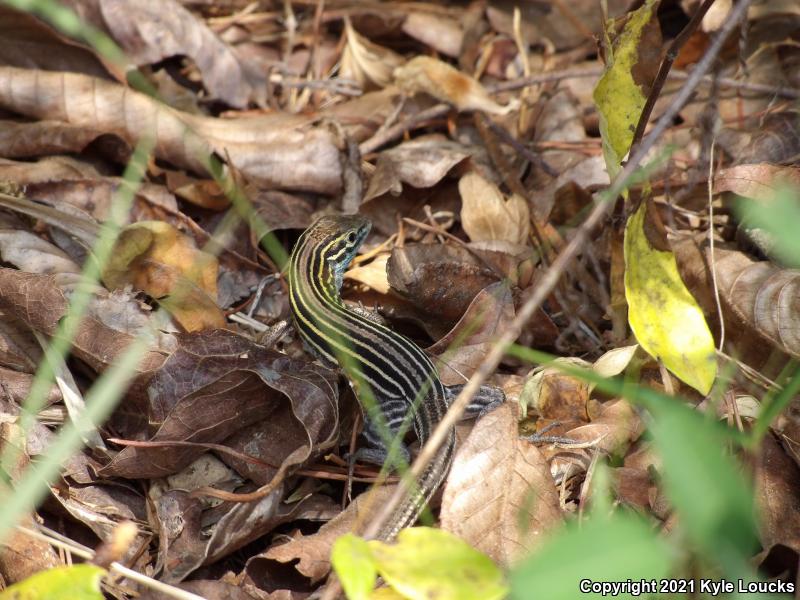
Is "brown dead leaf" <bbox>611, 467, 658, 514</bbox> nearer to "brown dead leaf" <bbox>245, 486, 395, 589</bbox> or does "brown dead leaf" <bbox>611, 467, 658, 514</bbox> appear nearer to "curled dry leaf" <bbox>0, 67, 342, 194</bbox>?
"brown dead leaf" <bbox>245, 486, 395, 589</bbox>

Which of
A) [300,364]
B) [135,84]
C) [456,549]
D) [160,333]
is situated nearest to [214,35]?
[135,84]

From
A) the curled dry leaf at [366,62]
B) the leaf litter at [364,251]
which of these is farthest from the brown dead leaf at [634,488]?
the curled dry leaf at [366,62]

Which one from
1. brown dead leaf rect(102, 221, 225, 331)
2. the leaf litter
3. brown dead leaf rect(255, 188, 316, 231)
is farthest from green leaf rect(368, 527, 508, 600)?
brown dead leaf rect(255, 188, 316, 231)

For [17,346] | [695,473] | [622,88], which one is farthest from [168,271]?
[695,473]

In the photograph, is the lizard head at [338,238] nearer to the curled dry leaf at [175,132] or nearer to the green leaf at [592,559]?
the curled dry leaf at [175,132]

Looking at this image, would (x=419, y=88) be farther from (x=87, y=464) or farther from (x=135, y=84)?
(x=87, y=464)

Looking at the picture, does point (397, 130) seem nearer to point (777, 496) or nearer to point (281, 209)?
point (281, 209)

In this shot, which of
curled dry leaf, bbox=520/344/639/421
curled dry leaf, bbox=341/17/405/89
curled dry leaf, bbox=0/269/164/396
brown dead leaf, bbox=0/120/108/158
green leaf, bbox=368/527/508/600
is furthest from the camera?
curled dry leaf, bbox=341/17/405/89
